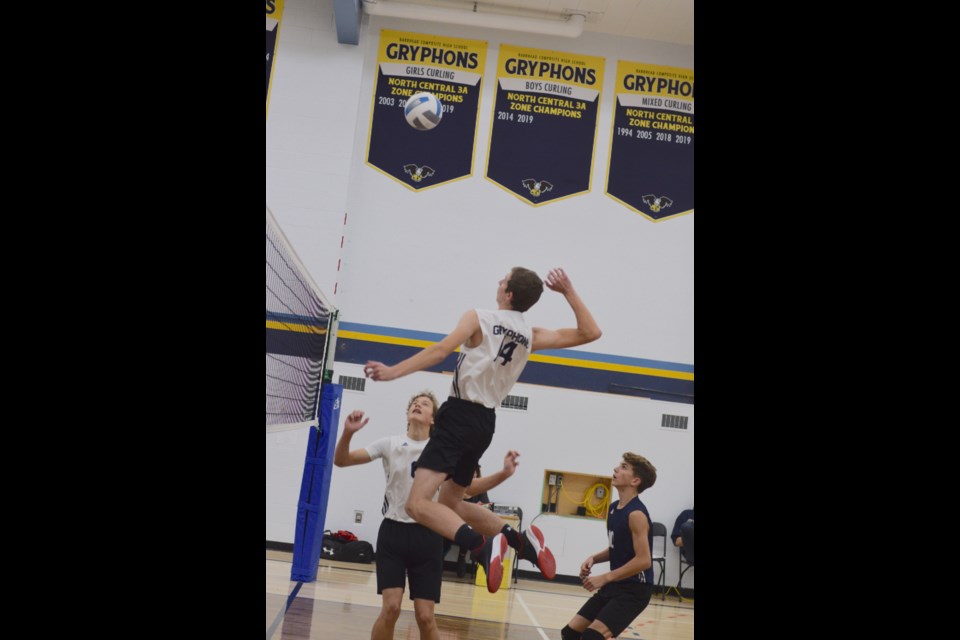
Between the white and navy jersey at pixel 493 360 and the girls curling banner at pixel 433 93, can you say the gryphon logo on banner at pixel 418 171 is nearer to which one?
the girls curling banner at pixel 433 93

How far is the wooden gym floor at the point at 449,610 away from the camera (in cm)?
666

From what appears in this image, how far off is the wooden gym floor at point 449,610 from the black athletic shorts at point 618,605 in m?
1.28

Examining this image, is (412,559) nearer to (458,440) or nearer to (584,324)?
(458,440)

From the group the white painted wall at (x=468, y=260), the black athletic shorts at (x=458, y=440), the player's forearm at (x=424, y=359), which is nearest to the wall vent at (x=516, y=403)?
the white painted wall at (x=468, y=260)

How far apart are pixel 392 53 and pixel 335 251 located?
104 inches

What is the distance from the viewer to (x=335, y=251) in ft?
32.5

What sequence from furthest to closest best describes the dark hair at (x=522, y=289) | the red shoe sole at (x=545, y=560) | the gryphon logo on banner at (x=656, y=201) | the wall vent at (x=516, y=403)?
the gryphon logo on banner at (x=656, y=201), the wall vent at (x=516, y=403), the dark hair at (x=522, y=289), the red shoe sole at (x=545, y=560)

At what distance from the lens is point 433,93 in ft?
33.5

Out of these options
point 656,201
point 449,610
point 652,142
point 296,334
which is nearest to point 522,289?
point 296,334

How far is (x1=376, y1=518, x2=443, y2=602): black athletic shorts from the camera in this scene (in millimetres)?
5555

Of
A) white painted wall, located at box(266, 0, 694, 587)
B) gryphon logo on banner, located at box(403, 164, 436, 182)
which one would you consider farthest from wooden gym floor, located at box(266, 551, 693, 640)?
gryphon logo on banner, located at box(403, 164, 436, 182)

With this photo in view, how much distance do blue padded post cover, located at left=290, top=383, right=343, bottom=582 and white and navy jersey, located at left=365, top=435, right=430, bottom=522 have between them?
120cm
